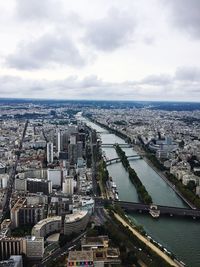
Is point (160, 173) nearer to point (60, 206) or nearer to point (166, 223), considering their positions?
point (166, 223)

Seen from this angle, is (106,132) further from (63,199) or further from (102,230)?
(102,230)

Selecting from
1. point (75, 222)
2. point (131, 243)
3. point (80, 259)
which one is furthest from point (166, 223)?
point (80, 259)

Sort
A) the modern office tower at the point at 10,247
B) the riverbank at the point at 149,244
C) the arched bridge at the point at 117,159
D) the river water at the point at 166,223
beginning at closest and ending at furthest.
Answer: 1. the riverbank at the point at 149,244
2. the modern office tower at the point at 10,247
3. the river water at the point at 166,223
4. the arched bridge at the point at 117,159

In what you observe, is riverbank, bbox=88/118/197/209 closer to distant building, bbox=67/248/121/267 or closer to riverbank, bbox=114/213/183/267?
riverbank, bbox=114/213/183/267

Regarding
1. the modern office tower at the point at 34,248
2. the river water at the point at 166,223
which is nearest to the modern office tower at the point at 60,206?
the river water at the point at 166,223

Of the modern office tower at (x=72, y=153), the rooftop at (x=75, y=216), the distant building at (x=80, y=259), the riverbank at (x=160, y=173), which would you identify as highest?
the modern office tower at (x=72, y=153)

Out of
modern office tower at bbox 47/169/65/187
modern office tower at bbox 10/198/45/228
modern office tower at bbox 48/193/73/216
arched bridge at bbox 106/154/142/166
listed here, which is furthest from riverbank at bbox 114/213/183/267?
arched bridge at bbox 106/154/142/166

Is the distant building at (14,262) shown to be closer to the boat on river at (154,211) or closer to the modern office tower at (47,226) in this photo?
the modern office tower at (47,226)
